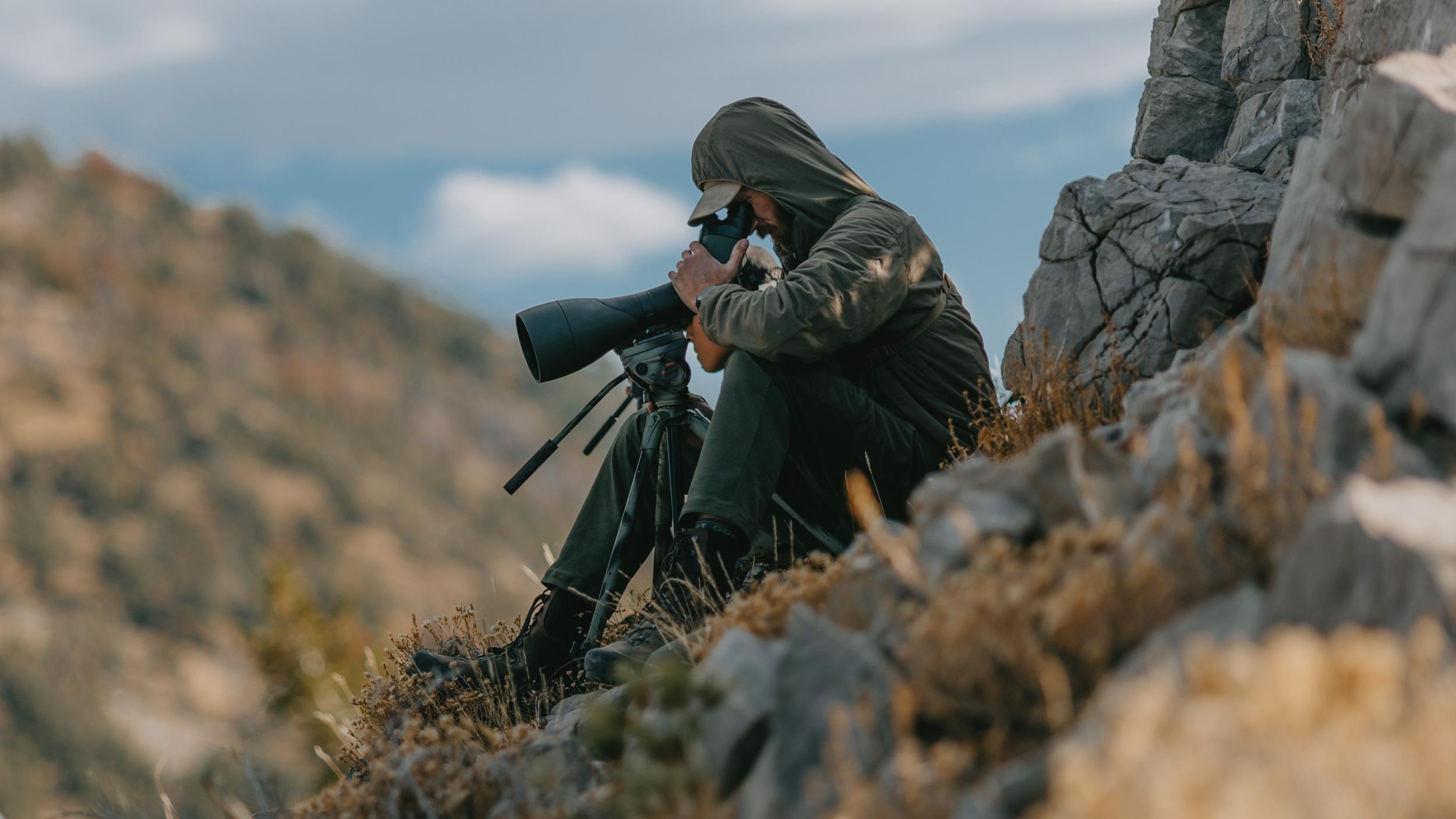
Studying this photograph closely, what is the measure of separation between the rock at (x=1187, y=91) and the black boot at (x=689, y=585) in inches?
145

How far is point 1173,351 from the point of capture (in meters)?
4.20

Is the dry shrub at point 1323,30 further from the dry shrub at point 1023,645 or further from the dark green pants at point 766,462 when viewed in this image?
the dry shrub at point 1023,645

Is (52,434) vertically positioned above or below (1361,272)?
above

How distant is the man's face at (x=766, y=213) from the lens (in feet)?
14.4

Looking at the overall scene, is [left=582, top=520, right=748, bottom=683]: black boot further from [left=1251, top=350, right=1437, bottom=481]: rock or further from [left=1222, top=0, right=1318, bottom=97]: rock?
[left=1222, top=0, right=1318, bottom=97]: rock

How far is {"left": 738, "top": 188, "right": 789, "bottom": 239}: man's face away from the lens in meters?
Answer: 4.40

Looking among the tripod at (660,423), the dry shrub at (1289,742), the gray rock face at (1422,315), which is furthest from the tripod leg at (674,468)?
the dry shrub at (1289,742)

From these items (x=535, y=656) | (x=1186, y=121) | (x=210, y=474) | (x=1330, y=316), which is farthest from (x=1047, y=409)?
(x=210, y=474)

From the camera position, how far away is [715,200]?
14.3ft

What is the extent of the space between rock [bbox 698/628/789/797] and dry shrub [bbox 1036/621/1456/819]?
2.31 feet

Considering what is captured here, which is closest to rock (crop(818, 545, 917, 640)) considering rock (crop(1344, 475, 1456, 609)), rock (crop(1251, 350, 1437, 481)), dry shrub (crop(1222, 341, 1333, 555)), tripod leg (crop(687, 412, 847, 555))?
dry shrub (crop(1222, 341, 1333, 555))

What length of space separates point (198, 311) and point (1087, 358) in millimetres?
50043

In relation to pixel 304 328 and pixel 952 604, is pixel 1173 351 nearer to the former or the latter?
pixel 952 604

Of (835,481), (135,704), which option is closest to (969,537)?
(835,481)
